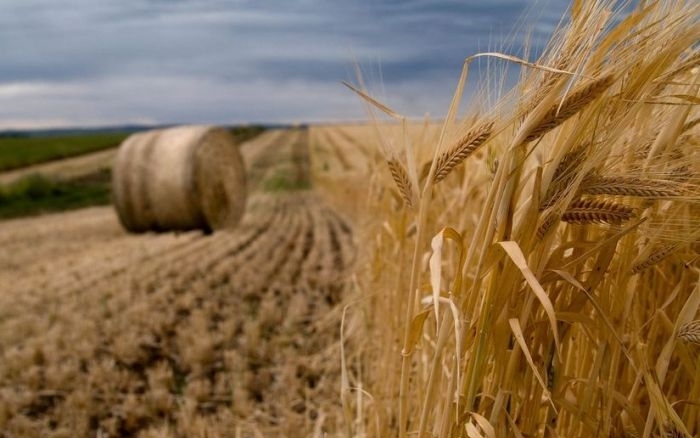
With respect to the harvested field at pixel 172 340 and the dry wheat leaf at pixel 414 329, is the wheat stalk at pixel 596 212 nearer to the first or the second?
the dry wheat leaf at pixel 414 329

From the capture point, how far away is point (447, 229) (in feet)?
4.21

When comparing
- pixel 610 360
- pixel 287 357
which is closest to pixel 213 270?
pixel 287 357

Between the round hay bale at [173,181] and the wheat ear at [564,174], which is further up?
the wheat ear at [564,174]

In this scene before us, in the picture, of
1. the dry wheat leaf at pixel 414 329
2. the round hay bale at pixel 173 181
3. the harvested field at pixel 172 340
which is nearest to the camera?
the dry wheat leaf at pixel 414 329

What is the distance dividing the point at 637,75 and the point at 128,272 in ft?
20.1

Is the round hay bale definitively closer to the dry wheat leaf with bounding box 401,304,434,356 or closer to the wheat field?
the wheat field

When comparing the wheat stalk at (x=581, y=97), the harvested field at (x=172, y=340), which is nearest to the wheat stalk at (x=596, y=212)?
the wheat stalk at (x=581, y=97)

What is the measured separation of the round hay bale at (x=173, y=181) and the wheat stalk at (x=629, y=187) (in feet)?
27.5

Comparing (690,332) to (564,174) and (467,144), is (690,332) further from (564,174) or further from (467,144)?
(467,144)

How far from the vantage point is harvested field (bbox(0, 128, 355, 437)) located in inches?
147

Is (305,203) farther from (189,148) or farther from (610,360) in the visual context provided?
(610,360)

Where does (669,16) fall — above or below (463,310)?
above

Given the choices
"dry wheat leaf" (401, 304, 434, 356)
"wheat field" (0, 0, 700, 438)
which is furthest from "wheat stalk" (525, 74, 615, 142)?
"dry wheat leaf" (401, 304, 434, 356)

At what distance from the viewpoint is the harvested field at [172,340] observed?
147 inches
